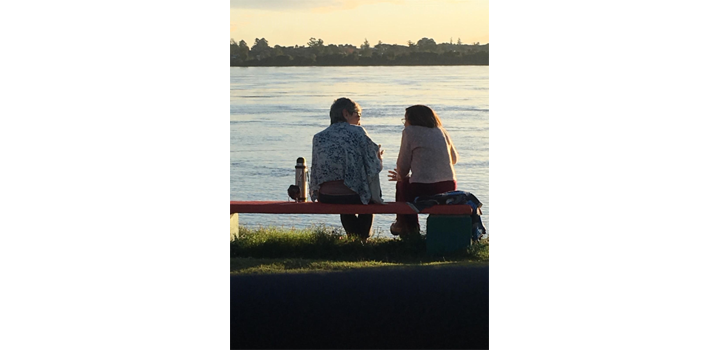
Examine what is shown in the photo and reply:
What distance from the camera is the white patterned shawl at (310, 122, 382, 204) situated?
20.8 ft

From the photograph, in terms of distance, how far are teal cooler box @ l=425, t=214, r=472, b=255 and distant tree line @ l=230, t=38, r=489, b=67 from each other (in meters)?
2.02

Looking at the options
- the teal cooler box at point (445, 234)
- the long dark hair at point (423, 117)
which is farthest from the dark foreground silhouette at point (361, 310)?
the long dark hair at point (423, 117)

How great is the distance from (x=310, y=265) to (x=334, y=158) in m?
0.97

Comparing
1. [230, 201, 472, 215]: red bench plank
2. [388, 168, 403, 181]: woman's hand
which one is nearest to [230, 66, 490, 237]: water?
[388, 168, 403, 181]: woman's hand

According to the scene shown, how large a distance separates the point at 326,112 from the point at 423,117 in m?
6.56

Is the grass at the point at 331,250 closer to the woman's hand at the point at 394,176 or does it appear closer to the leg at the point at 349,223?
the leg at the point at 349,223

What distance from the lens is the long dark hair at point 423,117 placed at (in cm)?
656

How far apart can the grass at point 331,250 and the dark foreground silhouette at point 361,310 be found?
1.49ft

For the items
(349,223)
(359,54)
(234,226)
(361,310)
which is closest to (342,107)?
(349,223)

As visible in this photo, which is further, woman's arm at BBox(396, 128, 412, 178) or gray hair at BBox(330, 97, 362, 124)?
woman's arm at BBox(396, 128, 412, 178)

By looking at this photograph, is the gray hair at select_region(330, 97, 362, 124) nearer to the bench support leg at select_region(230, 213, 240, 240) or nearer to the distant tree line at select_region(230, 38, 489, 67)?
the bench support leg at select_region(230, 213, 240, 240)

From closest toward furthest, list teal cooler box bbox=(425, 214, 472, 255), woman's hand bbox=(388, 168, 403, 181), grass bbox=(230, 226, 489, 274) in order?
grass bbox=(230, 226, 489, 274) → teal cooler box bbox=(425, 214, 472, 255) → woman's hand bbox=(388, 168, 403, 181)

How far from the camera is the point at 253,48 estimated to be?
7.77 meters
